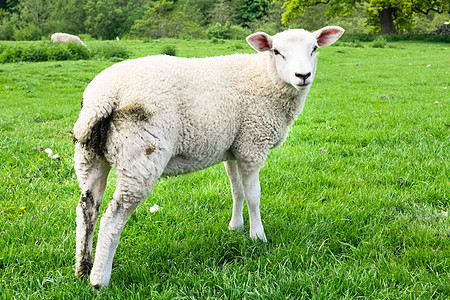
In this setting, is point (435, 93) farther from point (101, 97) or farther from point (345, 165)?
point (101, 97)

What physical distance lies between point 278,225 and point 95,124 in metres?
1.82

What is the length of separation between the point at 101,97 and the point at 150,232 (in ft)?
4.35

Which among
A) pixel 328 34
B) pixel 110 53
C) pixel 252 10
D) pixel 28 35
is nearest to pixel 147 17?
pixel 252 10

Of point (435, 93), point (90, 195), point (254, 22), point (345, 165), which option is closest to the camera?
point (90, 195)

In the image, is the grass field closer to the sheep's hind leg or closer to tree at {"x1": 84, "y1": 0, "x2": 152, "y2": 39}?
the sheep's hind leg

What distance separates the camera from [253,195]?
2879 millimetres

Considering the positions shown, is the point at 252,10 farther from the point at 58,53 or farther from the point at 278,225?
the point at 278,225

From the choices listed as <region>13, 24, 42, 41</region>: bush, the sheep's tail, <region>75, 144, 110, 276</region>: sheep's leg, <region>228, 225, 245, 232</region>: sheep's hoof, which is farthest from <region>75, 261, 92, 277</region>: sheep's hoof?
<region>13, 24, 42, 41</region>: bush

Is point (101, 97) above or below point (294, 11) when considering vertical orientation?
above

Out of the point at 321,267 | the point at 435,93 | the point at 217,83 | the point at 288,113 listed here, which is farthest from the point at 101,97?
the point at 435,93

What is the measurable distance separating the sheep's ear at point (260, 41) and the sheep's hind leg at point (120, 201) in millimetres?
1357

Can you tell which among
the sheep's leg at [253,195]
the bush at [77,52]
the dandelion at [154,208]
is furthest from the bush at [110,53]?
the sheep's leg at [253,195]

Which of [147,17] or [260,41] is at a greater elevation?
[260,41]

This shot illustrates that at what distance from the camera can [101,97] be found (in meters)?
2.18
